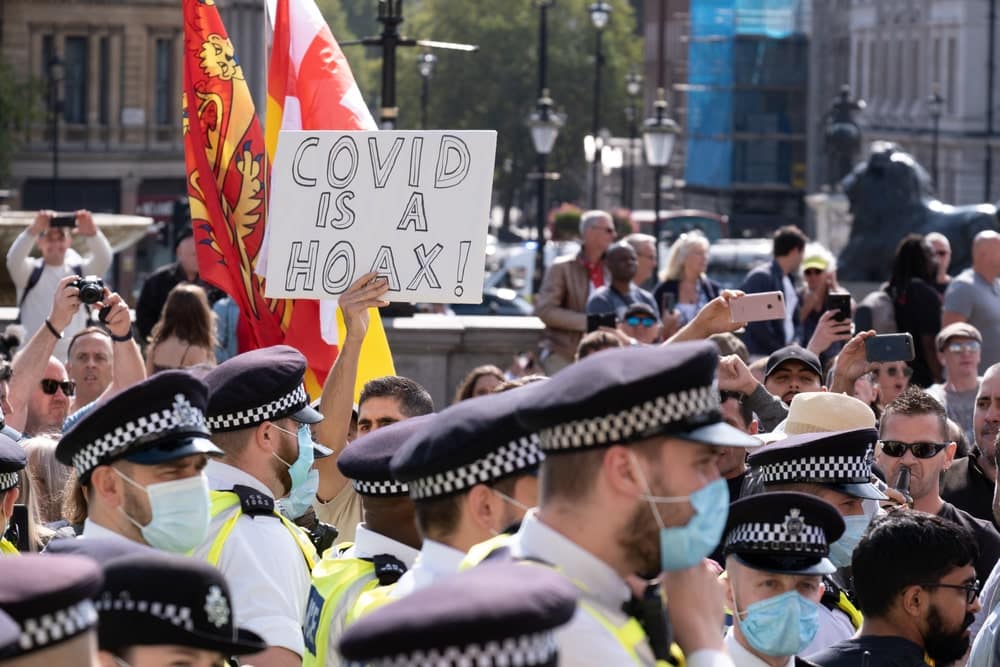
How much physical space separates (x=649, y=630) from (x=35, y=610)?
1015 mm

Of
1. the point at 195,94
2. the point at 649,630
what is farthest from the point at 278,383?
the point at 195,94

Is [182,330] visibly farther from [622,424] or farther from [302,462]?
[622,424]

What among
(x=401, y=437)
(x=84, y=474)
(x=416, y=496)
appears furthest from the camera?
(x=401, y=437)

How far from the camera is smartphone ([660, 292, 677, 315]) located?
5931 mm

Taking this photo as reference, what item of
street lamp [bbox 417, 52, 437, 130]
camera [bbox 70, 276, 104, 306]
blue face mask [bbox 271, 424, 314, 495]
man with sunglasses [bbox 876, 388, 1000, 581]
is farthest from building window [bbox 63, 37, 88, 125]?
blue face mask [bbox 271, 424, 314, 495]

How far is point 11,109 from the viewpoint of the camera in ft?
199

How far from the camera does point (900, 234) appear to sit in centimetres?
2661

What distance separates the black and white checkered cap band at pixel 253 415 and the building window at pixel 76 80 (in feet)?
207

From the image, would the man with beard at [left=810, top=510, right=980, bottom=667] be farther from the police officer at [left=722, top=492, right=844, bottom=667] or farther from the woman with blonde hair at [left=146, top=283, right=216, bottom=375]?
the woman with blonde hair at [left=146, top=283, right=216, bottom=375]


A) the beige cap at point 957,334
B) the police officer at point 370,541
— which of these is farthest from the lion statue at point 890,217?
the police officer at point 370,541

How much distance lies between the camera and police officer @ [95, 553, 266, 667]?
3932mm

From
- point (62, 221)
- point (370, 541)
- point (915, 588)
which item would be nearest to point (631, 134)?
point (62, 221)

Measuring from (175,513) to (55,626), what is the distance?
4.78 feet

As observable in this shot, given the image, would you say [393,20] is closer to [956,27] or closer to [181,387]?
[181,387]
